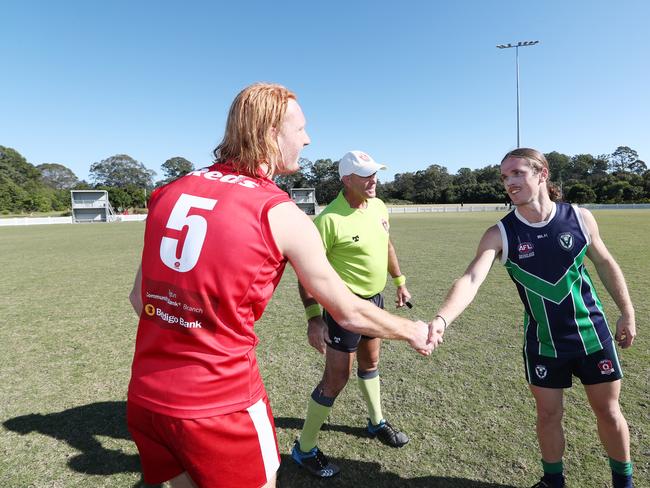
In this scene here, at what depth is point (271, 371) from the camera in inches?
189

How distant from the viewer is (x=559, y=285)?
2.51m

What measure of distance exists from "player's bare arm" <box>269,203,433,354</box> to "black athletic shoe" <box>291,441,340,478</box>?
5.89 ft

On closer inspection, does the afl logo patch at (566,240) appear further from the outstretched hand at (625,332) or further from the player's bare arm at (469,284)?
the outstretched hand at (625,332)

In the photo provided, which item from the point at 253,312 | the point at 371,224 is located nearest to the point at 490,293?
the point at 371,224

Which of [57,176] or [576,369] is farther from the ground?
[57,176]

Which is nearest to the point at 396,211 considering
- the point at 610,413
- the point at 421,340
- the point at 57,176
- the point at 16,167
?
the point at 610,413

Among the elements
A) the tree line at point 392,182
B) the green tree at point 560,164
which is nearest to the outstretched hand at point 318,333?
the tree line at point 392,182

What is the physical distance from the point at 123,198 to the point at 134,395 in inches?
3318

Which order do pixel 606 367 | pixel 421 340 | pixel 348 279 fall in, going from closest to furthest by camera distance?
pixel 421 340
pixel 606 367
pixel 348 279

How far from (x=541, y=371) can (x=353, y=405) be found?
1.96 m

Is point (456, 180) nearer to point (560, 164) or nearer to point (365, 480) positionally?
point (560, 164)

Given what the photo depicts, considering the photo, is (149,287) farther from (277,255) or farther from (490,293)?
(490,293)

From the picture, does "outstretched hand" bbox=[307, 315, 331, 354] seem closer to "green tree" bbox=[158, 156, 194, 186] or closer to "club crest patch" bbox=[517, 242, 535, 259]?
"club crest patch" bbox=[517, 242, 535, 259]

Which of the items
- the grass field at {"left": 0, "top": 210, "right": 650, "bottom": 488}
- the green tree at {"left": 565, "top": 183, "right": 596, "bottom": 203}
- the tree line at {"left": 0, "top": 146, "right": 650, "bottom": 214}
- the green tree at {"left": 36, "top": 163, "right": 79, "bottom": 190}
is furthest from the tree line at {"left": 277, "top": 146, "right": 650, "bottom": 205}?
the grass field at {"left": 0, "top": 210, "right": 650, "bottom": 488}
